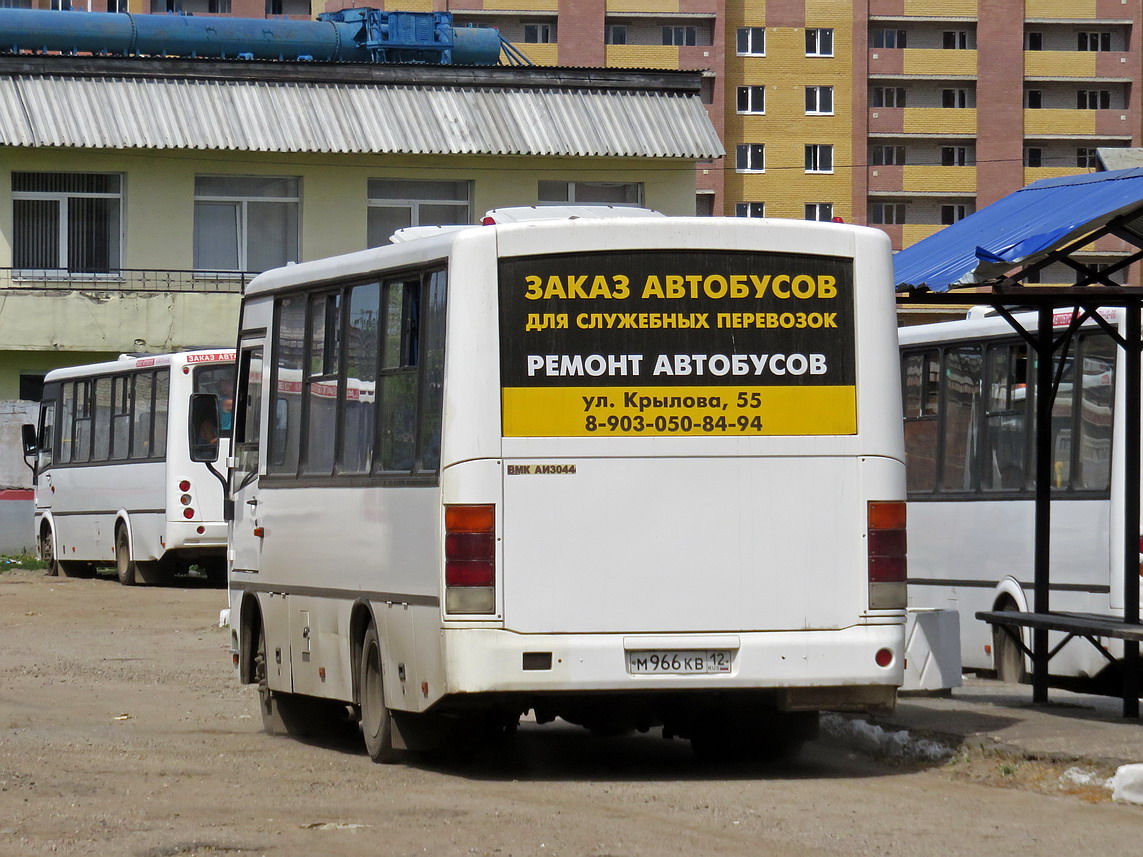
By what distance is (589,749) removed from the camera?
1245 centimetres

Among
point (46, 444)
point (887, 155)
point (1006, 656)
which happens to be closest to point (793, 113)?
point (887, 155)

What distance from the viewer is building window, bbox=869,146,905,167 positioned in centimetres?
8869

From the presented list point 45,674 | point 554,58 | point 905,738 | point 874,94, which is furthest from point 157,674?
point 874,94

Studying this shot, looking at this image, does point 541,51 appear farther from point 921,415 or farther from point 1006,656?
point 1006,656

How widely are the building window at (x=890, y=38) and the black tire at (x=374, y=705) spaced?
80.3 metres

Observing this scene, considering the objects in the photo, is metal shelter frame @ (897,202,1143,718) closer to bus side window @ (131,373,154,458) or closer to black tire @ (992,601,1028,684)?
black tire @ (992,601,1028,684)

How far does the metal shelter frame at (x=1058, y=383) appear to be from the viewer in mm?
12391

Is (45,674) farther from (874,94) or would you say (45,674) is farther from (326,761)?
(874,94)

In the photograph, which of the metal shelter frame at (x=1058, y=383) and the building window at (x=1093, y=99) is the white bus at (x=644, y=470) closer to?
the metal shelter frame at (x=1058, y=383)

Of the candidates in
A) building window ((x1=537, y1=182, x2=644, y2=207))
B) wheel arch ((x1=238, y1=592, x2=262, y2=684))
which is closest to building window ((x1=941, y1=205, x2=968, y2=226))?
building window ((x1=537, y1=182, x2=644, y2=207))

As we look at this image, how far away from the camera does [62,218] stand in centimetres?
4000

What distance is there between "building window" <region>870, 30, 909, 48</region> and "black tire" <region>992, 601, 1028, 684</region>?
245 feet

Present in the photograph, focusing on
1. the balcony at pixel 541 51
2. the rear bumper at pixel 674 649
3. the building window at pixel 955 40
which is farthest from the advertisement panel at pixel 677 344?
the building window at pixel 955 40

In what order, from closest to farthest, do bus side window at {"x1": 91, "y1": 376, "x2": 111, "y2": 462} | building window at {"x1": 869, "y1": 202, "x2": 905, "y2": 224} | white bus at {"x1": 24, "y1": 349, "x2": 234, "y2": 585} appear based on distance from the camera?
1. white bus at {"x1": 24, "y1": 349, "x2": 234, "y2": 585}
2. bus side window at {"x1": 91, "y1": 376, "x2": 111, "y2": 462}
3. building window at {"x1": 869, "y1": 202, "x2": 905, "y2": 224}
